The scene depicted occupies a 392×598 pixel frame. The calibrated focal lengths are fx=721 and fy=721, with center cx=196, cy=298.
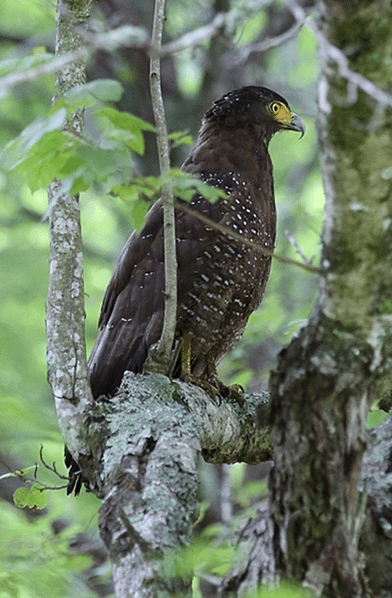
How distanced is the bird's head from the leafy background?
0.97 feet

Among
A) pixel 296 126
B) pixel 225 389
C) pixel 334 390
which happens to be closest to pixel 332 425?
pixel 334 390

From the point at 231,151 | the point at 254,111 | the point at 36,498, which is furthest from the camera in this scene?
the point at 254,111

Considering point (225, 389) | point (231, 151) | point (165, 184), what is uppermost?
point (231, 151)

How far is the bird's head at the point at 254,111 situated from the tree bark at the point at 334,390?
9.11ft

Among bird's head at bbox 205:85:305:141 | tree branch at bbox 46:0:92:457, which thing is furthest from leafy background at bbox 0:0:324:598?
tree branch at bbox 46:0:92:457

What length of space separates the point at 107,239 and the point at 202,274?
5911 mm

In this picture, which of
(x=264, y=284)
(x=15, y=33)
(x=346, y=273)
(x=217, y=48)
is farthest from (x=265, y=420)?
(x=15, y=33)

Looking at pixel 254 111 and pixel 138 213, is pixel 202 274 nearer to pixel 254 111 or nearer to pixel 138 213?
pixel 254 111

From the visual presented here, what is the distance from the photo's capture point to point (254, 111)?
4.37m

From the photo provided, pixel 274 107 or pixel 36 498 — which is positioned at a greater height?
pixel 274 107

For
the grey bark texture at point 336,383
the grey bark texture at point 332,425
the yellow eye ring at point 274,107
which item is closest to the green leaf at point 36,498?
the grey bark texture at point 332,425

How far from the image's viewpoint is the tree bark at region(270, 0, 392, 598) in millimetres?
1661

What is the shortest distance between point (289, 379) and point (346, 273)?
292mm

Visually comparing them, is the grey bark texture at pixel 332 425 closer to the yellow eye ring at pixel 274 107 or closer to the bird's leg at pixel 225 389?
the bird's leg at pixel 225 389
